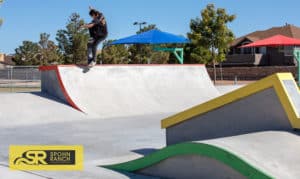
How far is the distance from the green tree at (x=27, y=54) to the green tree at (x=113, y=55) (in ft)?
37.4

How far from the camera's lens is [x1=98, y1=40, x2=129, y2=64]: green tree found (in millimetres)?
52281

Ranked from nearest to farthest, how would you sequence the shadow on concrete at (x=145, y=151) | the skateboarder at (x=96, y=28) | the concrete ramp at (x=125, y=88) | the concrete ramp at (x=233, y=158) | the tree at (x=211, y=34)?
1. the concrete ramp at (x=233, y=158)
2. the shadow on concrete at (x=145, y=151)
3. the skateboarder at (x=96, y=28)
4. the concrete ramp at (x=125, y=88)
5. the tree at (x=211, y=34)

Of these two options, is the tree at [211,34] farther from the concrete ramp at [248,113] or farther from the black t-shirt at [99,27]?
the concrete ramp at [248,113]

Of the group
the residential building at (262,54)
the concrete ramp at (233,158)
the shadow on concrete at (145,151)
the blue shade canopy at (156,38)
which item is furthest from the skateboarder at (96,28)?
the residential building at (262,54)

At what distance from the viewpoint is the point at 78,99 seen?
43.0ft

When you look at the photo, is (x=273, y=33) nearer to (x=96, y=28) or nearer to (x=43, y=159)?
(x=96, y=28)

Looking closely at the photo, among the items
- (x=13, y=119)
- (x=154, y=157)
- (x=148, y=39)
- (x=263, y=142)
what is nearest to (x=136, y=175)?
(x=154, y=157)

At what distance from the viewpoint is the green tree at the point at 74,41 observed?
47.8 metres

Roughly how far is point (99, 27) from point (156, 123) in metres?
3.37

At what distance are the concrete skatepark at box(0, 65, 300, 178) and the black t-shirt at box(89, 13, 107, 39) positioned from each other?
1.23m

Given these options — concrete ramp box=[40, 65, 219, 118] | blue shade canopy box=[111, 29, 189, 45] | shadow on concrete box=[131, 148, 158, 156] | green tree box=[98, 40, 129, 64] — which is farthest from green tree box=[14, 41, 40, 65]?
shadow on concrete box=[131, 148, 158, 156]

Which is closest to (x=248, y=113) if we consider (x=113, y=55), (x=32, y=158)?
(x=32, y=158)

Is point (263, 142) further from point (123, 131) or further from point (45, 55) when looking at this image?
point (45, 55)

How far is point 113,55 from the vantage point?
2068 inches
